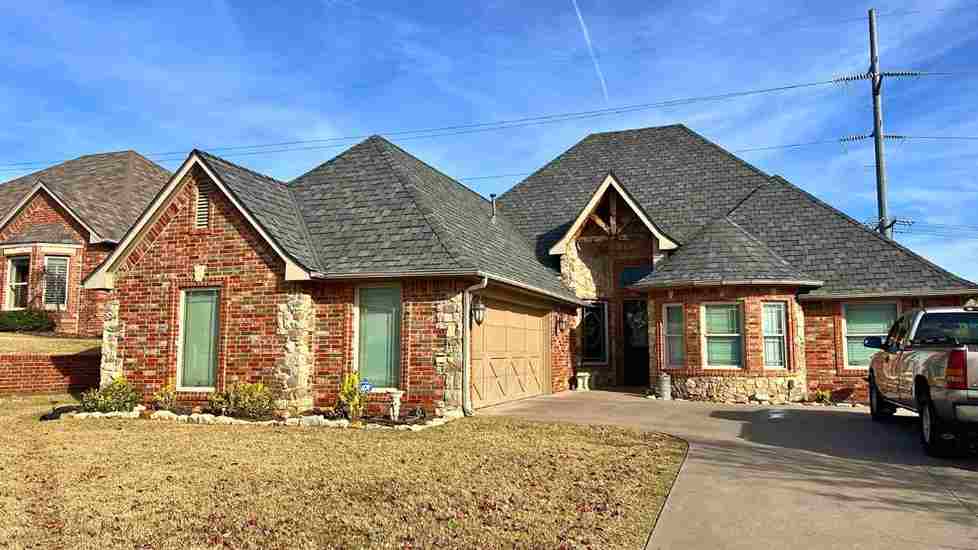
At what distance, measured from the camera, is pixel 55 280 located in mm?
24031

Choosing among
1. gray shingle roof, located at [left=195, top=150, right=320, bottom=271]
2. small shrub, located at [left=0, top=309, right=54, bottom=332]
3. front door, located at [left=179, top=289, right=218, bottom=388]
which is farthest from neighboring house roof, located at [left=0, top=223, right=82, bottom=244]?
front door, located at [left=179, top=289, right=218, bottom=388]

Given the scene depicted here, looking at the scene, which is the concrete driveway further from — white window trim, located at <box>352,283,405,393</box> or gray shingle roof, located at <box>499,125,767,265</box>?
gray shingle roof, located at <box>499,125,767,265</box>

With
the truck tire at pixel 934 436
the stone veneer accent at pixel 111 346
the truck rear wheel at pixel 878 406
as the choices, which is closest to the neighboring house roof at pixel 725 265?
the truck rear wheel at pixel 878 406

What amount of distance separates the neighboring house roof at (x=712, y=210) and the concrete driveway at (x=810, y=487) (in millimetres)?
4922

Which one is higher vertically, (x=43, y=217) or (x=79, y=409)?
(x=43, y=217)

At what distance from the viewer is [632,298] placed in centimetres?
2152

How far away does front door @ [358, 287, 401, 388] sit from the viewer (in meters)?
14.1

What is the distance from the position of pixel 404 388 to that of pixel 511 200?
12531 mm

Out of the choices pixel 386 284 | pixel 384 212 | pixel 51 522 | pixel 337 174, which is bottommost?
pixel 51 522

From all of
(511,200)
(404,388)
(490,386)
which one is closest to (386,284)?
(404,388)

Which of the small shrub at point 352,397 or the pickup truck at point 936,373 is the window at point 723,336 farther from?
the small shrub at point 352,397

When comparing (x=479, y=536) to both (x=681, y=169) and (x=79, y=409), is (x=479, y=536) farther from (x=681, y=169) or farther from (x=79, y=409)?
(x=681, y=169)

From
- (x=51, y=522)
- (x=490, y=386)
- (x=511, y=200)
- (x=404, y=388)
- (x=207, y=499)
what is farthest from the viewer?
(x=511, y=200)

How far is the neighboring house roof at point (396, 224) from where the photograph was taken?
14.3 meters
